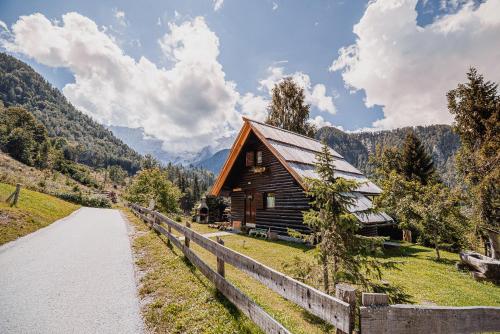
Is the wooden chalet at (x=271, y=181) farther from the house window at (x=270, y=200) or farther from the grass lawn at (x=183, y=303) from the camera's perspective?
the grass lawn at (x=183, y=303)

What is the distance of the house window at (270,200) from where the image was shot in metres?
17.9

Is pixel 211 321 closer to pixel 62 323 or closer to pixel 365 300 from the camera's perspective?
pixel 62 323

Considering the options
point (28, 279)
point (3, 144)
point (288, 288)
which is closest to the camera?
point (288, 288)

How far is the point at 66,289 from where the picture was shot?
5.68 metres

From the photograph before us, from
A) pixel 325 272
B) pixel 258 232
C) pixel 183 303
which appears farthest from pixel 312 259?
pixel 258 232

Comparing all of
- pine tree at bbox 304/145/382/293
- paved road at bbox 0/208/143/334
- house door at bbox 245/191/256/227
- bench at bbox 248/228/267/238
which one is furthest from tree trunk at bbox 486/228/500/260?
paved road at bbox 0/208/143/334

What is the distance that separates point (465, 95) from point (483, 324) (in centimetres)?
2324

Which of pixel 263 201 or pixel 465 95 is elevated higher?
pixel 465 95

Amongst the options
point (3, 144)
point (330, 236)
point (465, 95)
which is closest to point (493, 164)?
point (465, 95)

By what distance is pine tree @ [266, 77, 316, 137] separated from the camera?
107 feet

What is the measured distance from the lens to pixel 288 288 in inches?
129

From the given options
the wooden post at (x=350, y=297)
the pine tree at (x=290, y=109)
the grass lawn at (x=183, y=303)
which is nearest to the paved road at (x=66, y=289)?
the grass lawn at (x=183, y=303)

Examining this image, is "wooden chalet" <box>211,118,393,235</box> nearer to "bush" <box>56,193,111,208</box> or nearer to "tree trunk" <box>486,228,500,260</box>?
"tree trunk" <box>486,228,500,260</box>

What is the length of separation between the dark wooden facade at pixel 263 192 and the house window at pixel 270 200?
0.20 metres
